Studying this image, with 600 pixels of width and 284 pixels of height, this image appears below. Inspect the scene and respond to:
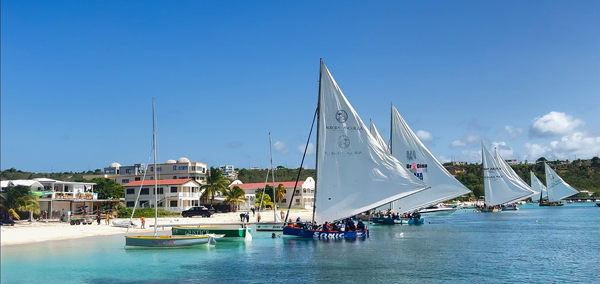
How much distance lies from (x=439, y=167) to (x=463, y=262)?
88.2ft

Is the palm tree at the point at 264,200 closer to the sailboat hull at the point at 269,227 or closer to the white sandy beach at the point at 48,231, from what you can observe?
the sailboat hull at the point at 269,227

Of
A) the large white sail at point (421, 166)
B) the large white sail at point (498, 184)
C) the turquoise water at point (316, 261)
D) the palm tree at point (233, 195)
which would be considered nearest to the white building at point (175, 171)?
the palm tree at point (233, 195)

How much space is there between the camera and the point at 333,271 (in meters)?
28.6

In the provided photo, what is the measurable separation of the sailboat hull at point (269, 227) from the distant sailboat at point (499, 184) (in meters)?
50.7

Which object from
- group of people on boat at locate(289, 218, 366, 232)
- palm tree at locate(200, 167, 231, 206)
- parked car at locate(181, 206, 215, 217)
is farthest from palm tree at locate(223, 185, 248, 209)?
group of people on boat at locate(289, 218, 366, 232)

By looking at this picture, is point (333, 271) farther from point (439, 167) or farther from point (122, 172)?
point (122, 172)

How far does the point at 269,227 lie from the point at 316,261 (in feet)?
90.4

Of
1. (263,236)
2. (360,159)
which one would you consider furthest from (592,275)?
(263,236)

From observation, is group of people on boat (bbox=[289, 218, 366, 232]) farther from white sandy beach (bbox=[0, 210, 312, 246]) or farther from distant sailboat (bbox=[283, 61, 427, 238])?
white sandy beach (bbox=[0, 210, 312, 246])

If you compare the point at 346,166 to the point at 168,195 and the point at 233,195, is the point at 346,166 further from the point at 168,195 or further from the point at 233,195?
the point at 233,195

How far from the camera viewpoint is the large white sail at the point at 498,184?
3728 inches

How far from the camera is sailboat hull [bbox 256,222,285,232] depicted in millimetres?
53862

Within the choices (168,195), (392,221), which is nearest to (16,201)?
(168,195)

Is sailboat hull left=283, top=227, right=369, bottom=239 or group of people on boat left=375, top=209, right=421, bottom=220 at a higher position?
group of people on boat left=375, top=209, right=421, bottom=220
